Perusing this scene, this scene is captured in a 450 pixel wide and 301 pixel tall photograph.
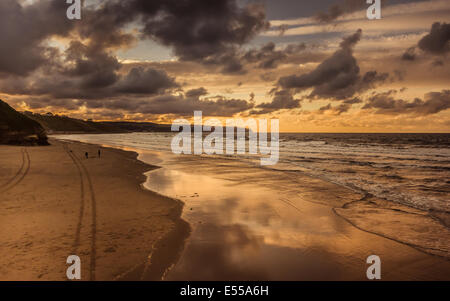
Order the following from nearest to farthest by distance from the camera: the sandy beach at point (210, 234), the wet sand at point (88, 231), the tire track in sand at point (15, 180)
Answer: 1. the wet sand at point (88, 231)
2. the sandy beach at point (210, 234)
3. the tire track in sand at point (15, 180)

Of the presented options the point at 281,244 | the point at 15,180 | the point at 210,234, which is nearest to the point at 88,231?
the point at 210,234

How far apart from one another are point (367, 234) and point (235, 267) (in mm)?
5289

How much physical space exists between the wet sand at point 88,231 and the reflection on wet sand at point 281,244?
0.84 metres

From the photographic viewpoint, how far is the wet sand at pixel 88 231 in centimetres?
621

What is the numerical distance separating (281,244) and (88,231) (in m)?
6.14

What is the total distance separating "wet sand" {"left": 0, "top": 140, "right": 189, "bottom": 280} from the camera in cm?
621

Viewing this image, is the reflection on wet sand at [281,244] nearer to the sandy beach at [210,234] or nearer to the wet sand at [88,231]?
the sandy beach at [210,234]

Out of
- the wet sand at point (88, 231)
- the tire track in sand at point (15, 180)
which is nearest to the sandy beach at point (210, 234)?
the wet sand at point (88, 231)

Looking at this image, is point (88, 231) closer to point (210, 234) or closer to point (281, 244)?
point (210, 234)

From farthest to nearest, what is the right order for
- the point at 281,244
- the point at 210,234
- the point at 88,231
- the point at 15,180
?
the point at 15,180 < the point at 210,234 < the point at 88,231 < the point at 281,244

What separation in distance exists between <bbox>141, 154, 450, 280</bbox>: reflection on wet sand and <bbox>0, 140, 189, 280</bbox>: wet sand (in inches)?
33.1

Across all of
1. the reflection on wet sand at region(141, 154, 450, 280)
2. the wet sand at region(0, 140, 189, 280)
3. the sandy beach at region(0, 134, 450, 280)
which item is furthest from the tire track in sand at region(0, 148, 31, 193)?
the reflection on wet sand at region(141, 154, 450, 280)

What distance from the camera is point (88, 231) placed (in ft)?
27.6

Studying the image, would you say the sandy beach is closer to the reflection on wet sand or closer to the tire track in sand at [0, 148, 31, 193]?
the reflection on wet sand
